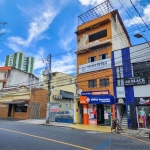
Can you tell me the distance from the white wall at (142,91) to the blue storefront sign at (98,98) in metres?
2.74

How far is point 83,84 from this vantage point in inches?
843

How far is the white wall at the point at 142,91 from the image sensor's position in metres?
16.0

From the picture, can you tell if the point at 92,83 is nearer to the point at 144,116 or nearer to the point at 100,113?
the point at 100,113

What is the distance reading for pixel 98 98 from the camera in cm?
1853

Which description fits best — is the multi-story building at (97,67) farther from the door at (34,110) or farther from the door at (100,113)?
the door at (34,110)

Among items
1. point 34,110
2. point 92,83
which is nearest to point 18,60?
point 34,110

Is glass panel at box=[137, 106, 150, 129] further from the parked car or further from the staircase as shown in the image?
the parked car

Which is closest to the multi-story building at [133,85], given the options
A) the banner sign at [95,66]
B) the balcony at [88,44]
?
the banner sign at [95,66]

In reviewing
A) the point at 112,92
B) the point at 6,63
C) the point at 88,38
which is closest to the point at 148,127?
the point at 112,92

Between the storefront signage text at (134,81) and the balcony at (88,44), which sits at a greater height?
the balcony at (88,44)

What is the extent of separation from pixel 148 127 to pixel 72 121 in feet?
31.6

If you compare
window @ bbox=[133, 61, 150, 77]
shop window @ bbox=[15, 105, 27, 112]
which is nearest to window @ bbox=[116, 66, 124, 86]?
window @ bbox=[133, 61, 150, 77]

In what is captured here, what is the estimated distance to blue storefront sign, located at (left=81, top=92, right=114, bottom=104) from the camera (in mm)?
17766

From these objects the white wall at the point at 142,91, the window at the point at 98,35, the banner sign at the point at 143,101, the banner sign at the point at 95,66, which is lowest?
the banner sign at the point at 143,101
